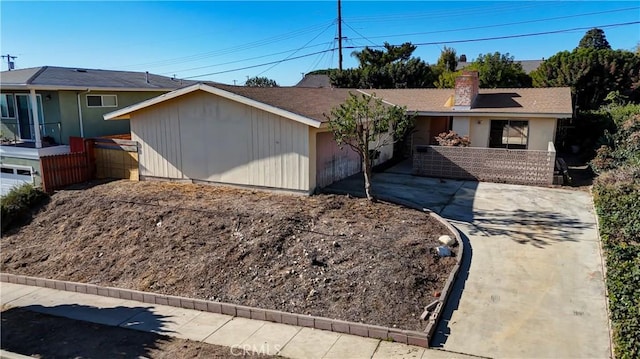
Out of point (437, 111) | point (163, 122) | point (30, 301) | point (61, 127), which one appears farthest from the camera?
point (437, 111)

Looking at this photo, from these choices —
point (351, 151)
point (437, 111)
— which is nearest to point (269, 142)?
point (351, 151)

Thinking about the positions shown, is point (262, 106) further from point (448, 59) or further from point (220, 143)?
point (448, 59)

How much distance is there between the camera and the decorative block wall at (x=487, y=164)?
14898mm

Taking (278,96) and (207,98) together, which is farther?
(278,96)

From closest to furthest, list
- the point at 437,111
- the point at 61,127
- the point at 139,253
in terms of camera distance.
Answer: the point at 139,253, the point at 61,127, the point at 437,111

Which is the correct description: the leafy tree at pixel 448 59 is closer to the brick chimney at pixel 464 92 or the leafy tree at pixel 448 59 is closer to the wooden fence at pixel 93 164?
the brick chimney at pixel 464 92

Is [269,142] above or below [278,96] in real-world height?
below

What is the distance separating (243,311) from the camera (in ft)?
25.1

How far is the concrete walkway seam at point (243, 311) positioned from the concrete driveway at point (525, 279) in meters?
0.60

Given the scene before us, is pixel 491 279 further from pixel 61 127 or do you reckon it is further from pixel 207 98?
pixel 61 127

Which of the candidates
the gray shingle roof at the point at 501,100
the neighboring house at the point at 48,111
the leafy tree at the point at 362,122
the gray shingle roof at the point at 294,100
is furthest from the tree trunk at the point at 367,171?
the neighboring house at the point at 48,111

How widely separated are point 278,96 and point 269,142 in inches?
91.6

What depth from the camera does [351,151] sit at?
15.9 meters

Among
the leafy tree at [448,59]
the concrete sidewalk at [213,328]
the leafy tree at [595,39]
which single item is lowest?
the concrete sidewalk at [213,328]
